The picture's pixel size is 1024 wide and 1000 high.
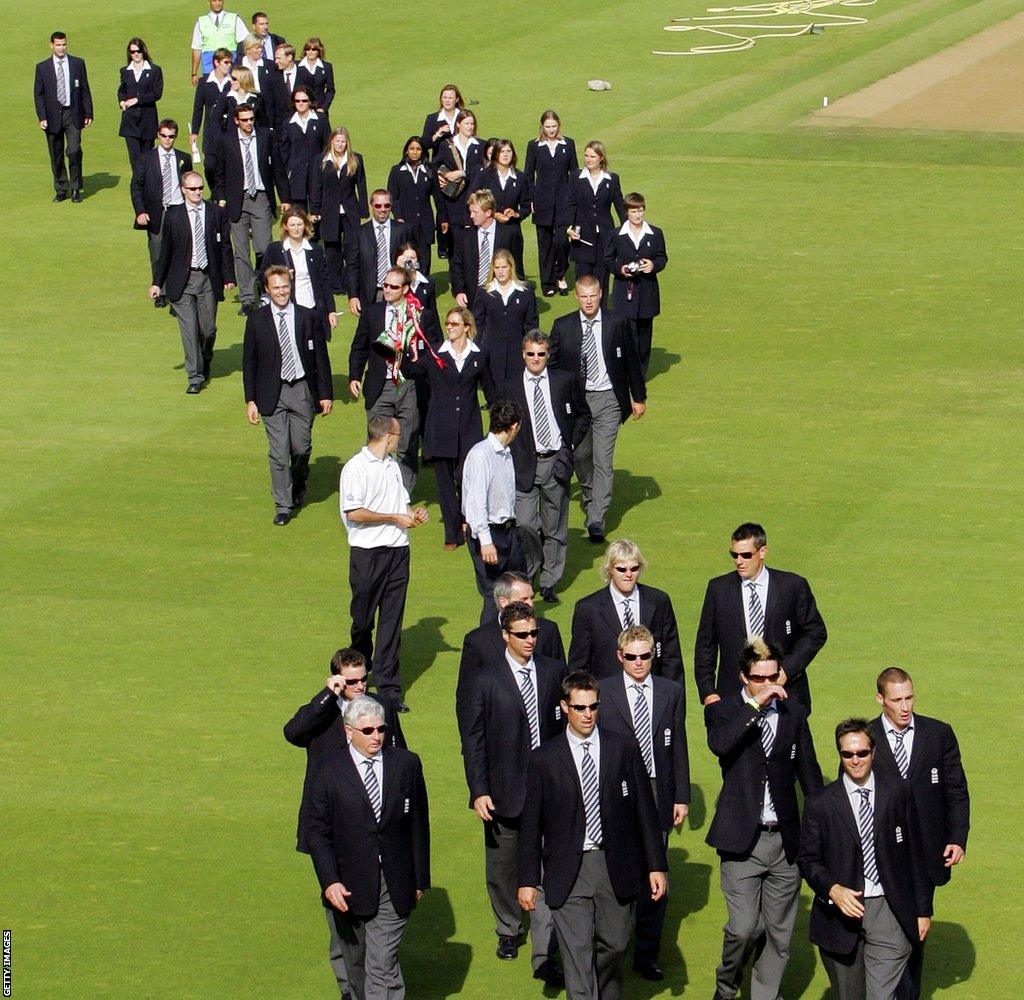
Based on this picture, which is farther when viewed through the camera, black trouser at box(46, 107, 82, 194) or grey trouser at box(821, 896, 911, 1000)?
black trouser at box(46, 107, 82, 194)

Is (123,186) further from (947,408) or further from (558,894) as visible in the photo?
(558,894)

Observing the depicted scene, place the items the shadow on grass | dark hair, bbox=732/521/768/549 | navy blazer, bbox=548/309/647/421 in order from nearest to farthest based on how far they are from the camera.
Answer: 1. the shadow on grass
2. dark hair, bbox=732/521/768/549
3. navy blazer, bbox=548/309/647/421

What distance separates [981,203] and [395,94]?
12337 millimetres

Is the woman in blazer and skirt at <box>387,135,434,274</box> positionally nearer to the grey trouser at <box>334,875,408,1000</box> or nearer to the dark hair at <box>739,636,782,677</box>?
the dark hair at <box>739,636,782,677</box>

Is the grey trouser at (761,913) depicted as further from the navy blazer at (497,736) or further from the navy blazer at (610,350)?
the navy blazer at (610,350)

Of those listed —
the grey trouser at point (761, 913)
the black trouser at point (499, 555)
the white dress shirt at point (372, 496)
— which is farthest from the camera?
the black trouser at point (499, 555)

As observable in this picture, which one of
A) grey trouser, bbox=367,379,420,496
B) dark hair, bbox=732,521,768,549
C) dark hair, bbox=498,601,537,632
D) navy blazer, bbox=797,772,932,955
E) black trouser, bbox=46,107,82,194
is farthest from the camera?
black trouser, bbox=46,107,82,194

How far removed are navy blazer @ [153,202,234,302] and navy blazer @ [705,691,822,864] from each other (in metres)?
12.3

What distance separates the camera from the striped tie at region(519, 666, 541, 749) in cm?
1154

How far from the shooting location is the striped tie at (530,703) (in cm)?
1154

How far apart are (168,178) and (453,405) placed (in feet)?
30.9

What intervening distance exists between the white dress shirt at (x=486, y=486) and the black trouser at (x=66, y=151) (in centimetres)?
1773

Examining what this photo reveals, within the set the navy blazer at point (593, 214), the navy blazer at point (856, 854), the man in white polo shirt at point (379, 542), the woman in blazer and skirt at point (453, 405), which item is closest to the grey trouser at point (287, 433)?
the woman in blazer and skirt at point (453, 405)

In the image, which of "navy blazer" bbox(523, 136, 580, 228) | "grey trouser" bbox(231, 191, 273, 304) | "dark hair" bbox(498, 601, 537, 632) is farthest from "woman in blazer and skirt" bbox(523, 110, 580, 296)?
"dark hair" bbox(498, 601, 537, 632)
